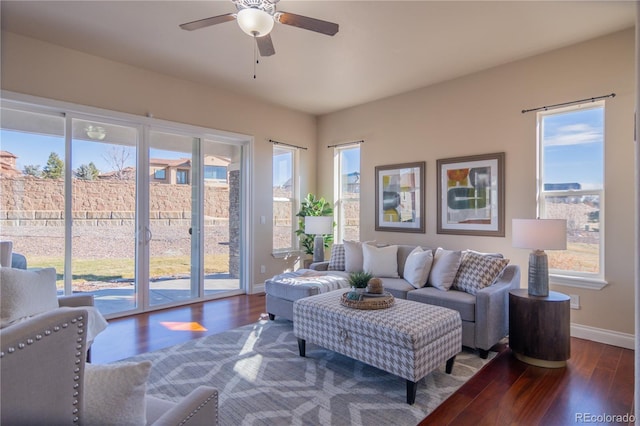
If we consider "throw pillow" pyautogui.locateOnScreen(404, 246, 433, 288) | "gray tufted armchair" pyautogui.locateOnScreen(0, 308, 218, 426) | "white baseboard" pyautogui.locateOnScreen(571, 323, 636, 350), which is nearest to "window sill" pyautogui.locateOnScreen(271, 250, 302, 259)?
"throw pillow" pyautogui.locateOnScreen(404, 246, 433, 288)

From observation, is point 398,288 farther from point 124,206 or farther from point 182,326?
point 124,206

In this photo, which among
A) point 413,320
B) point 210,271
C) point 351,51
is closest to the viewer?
point 413,320

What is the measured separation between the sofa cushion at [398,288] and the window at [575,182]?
159 cm

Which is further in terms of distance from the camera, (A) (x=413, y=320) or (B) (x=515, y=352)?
(B) (x=515, y=352)

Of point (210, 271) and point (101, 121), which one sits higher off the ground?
point (101, 121)

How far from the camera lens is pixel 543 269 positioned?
2.89 m

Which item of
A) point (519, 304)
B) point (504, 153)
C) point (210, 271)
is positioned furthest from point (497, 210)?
point (210, 271)

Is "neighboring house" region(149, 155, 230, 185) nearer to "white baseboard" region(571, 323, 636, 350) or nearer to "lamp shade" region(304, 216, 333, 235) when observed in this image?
"lamp shade" region(304, 216, 333, 235)

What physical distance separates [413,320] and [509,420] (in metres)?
0.79

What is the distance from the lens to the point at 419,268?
3633 mm

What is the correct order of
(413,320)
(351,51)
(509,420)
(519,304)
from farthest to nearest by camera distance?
(351,51) < (519,304) < (413,320) < (509,420)

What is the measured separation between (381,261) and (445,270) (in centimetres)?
82

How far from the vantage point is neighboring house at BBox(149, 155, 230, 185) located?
14.2 feet

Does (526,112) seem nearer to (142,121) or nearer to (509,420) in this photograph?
(509,420)
